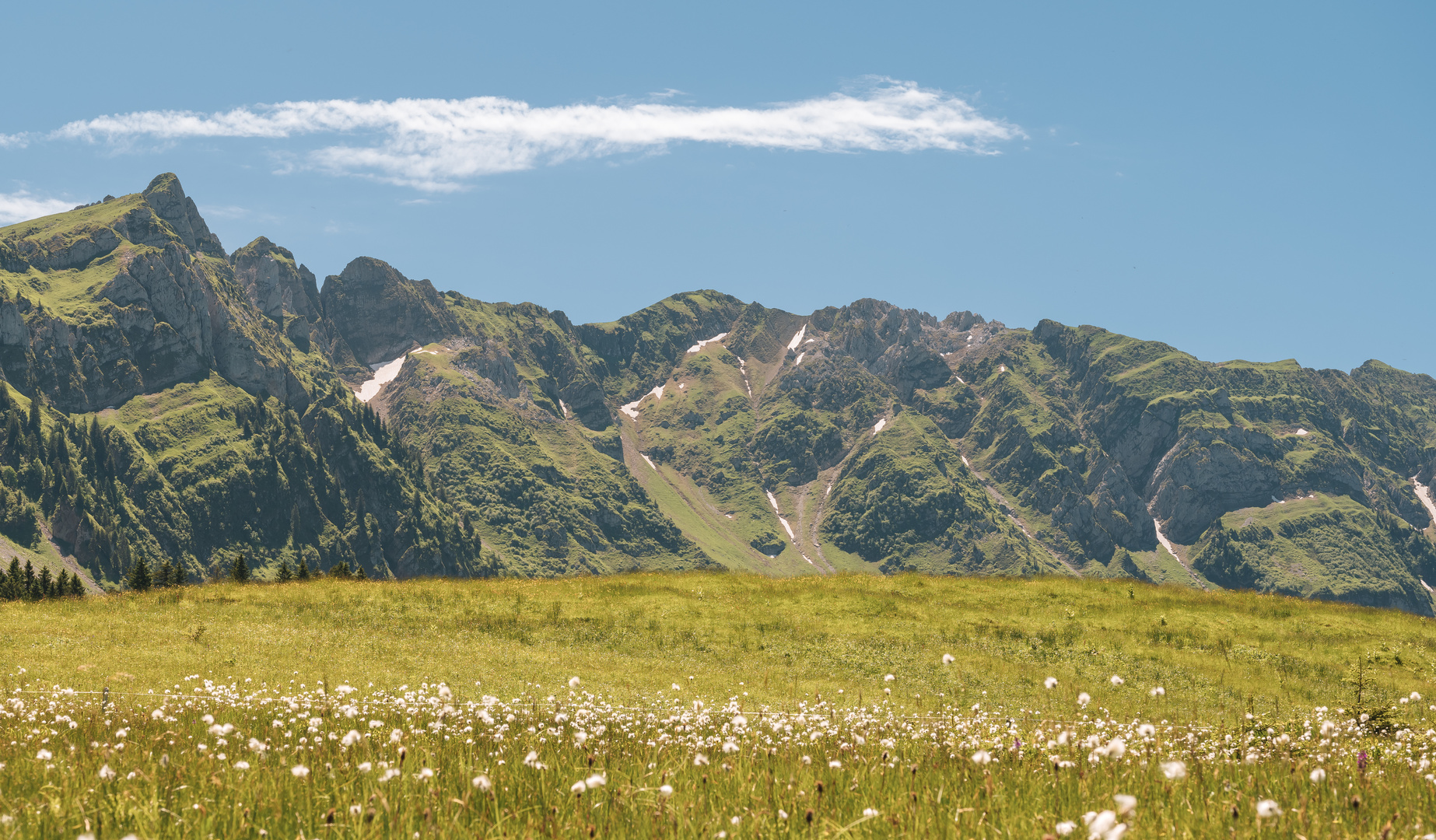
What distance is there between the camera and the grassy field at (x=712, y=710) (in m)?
6.93

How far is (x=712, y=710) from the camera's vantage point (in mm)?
17891

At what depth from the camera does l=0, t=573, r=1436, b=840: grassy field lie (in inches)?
273

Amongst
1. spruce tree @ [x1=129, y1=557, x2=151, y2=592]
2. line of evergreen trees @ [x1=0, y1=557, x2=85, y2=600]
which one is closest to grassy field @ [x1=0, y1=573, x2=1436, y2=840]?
spruce tree @ [x1=129, y1=557, x2=151, y2=592]

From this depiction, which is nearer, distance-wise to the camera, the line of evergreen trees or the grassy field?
the grassy field

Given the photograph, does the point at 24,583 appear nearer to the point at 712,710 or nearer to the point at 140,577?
the point at 140,577

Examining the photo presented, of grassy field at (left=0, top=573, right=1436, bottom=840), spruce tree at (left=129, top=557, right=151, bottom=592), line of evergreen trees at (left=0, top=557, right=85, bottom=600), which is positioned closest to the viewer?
grassy field at (left=0, top=573, right=1436, bottom=840)

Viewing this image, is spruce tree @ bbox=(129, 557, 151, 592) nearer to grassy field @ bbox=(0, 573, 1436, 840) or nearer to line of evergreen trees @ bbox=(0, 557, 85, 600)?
line of evergreen trees @ bbox=(0, 557, 85, 600)

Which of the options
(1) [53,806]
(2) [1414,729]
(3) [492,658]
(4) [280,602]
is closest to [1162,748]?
(2) [1414,729]

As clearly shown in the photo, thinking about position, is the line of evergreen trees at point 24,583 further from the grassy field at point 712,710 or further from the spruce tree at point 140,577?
the grassy field at point 712,710

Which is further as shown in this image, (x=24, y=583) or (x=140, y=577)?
(x=24, y=583)

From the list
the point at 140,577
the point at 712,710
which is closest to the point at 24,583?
the point at 140,577

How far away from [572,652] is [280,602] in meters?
15.1

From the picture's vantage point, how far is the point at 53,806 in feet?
20.8

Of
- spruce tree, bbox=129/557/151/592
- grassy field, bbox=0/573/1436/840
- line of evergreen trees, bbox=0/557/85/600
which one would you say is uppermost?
grassy field, bbox=0/573/1436/840
